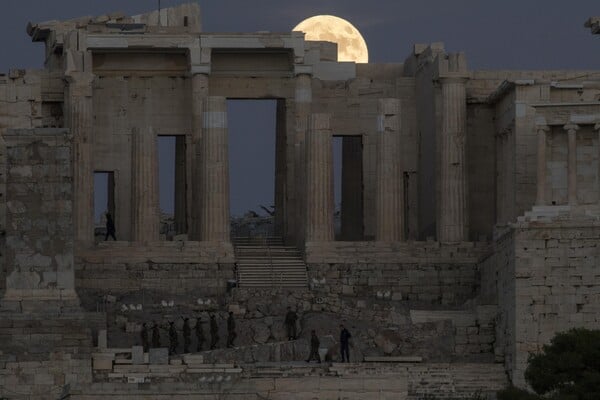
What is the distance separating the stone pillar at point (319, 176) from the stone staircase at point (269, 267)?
125cm

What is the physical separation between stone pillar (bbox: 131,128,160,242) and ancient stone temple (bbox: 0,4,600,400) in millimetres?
71

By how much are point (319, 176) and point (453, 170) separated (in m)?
4.32

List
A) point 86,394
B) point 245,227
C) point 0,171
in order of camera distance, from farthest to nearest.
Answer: point 245,227 → point 0,171 → point 86,394

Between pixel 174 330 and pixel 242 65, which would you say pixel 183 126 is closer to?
pixel 242 65

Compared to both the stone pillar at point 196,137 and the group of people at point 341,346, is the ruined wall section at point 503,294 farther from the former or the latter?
the stone pillar at point 196,137

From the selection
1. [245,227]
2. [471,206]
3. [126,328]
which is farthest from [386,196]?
[245,227]

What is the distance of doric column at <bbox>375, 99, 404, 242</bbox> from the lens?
115438 millimetres

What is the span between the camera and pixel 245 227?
136 m

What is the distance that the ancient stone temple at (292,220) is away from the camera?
103 m

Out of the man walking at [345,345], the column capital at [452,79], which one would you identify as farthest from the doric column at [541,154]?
the column capital at [452,79]

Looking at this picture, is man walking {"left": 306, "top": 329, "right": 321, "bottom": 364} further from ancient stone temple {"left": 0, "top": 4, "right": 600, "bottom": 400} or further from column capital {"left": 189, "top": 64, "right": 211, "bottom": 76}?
column capital {"left": 189, "top": 64, "right": 211, "bottom": 76}

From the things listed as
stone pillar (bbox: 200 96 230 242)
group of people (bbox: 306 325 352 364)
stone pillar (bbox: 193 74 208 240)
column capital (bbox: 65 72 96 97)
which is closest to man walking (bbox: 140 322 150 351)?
group of people (bbox: 306 325 352 364)

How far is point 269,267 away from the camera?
11325 cm

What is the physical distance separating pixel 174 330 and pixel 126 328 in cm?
206
